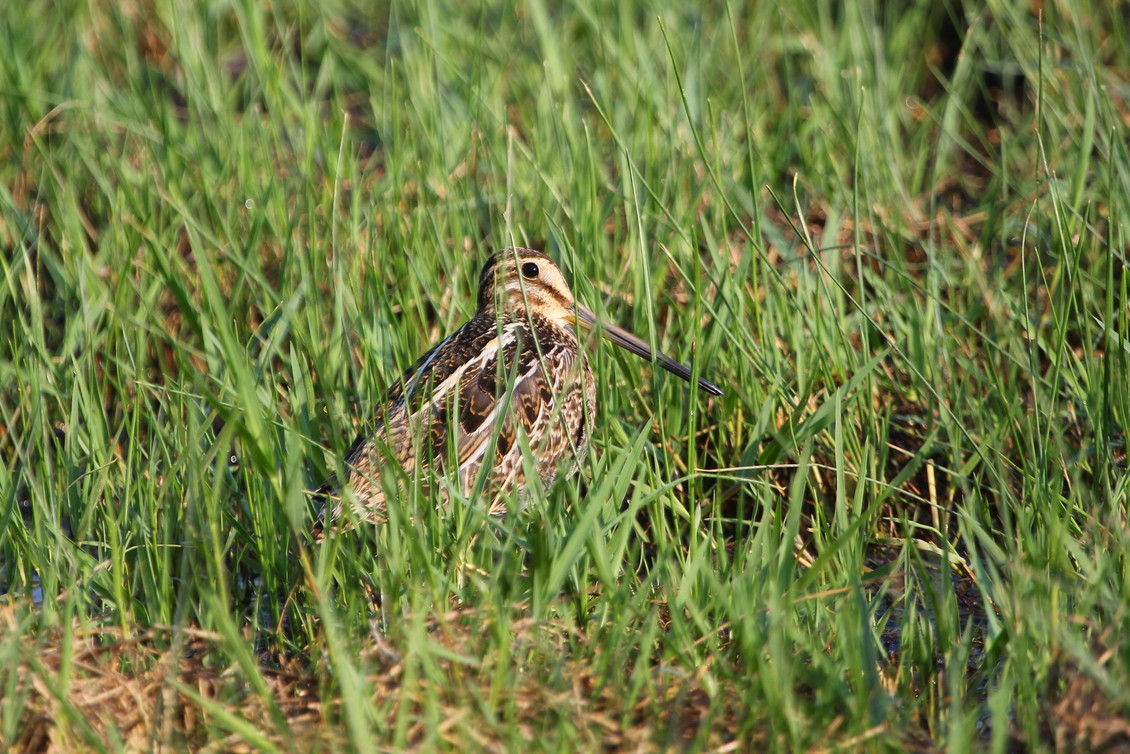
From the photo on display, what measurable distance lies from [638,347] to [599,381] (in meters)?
0.37

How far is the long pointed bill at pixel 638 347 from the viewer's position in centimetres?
367

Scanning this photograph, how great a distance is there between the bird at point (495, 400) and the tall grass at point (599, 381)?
0.46 ft

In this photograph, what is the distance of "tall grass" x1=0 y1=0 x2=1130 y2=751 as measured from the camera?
2.57 meters

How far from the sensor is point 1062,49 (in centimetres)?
537

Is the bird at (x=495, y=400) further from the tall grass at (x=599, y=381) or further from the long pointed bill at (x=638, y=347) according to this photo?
the tall grass at (x=599, y=381)

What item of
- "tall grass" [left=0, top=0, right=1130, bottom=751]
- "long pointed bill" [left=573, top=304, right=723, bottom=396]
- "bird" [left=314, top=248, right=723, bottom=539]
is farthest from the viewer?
"long pointed bill" [left=573, top=304, right=723, bottom=396]

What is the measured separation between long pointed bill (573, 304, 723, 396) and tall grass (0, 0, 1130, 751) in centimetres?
13

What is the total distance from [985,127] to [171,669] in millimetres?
4619

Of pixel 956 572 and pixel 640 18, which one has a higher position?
pixel 640 18

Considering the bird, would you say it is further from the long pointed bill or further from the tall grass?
the tall grass

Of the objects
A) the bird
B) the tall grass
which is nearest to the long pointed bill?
the bird

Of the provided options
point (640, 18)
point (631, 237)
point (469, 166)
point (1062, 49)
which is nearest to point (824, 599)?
point (631, 237)

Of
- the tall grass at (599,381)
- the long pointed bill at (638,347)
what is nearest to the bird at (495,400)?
the long pointed bill at (638,347)

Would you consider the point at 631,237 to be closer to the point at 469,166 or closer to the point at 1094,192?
the point at 469,166
